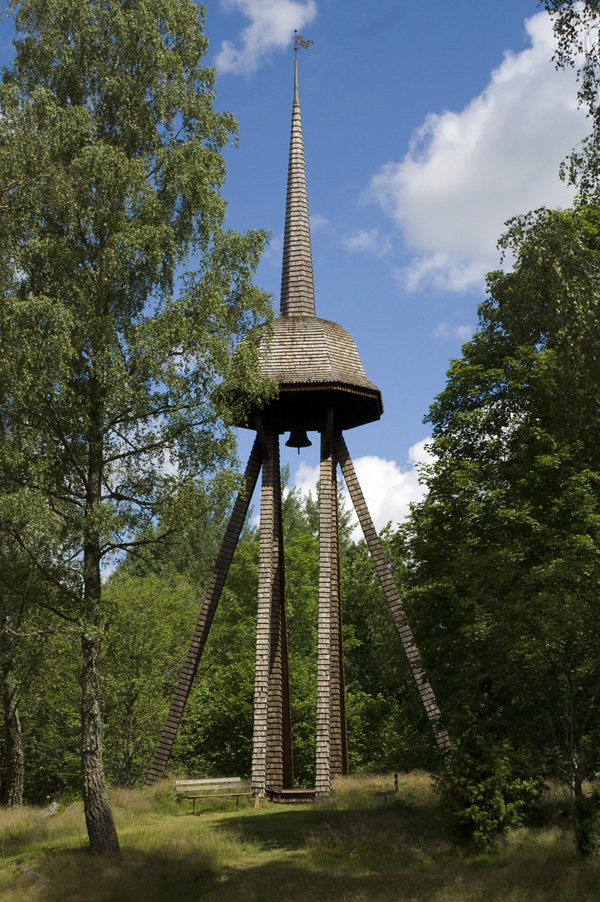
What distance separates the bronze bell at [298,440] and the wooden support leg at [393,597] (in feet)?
4.64

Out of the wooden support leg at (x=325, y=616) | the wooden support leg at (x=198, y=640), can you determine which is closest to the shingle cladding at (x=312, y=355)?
the wooden support leg at (x=325, y=616)

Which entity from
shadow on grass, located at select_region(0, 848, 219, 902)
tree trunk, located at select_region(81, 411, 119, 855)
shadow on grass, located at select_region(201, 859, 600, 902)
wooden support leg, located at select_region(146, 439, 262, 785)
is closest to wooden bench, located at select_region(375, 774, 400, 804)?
wooden support leg, located at select_region(146, 439, 262, 785)

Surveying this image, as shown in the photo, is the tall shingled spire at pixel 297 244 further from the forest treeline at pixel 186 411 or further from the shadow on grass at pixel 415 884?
the shadow on grass at pixel 415 884

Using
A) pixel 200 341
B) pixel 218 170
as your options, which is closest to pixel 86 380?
pixel 200 341

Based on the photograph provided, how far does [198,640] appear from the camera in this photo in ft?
71.7

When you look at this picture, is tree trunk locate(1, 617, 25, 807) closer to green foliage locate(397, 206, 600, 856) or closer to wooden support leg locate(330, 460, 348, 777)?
wooden support leg locate(330, 460, 348, 777)

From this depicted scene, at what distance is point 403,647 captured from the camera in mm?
21266

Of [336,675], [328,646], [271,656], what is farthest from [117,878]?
[336,675]

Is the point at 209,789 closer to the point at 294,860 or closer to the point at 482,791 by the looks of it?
the point at 294,860

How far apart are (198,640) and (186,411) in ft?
25.7

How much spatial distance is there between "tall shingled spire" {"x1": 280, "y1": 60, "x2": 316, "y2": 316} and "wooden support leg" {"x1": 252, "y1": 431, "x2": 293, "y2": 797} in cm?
368

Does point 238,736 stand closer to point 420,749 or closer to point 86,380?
point 420,749

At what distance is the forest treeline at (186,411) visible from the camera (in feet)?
45.6

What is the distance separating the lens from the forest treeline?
13.9 meters
